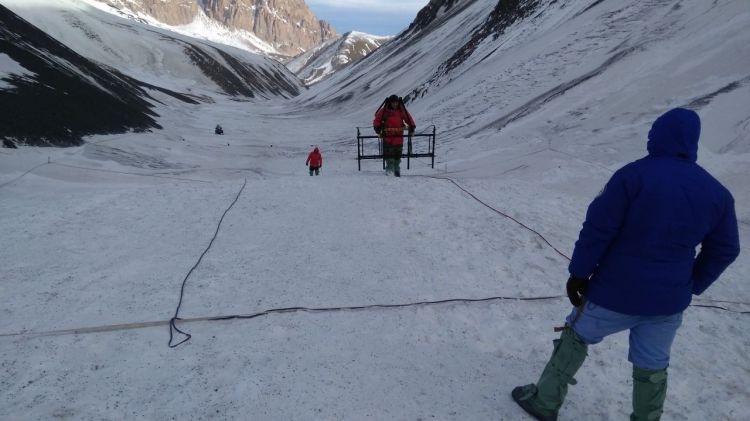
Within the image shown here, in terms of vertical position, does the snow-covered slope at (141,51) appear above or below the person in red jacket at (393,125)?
above

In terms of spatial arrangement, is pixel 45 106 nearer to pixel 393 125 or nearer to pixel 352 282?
pixel 393 125

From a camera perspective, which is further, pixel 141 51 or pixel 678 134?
pixel 141 51

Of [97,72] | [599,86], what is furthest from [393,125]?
[97,72]

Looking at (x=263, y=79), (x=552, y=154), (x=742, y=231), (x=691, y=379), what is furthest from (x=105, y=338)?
(x=263, y=79)

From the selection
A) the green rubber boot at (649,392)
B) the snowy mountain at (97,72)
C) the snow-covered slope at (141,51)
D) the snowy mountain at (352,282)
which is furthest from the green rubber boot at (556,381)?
the snow-covered slope at (141,51)

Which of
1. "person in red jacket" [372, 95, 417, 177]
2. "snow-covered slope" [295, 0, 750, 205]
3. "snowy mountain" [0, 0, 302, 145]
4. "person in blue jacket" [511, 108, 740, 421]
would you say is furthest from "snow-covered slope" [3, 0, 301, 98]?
"person in blue jacket" [511, 108, 740, 421]

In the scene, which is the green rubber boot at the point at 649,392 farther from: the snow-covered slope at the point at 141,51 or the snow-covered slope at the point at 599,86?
the snow-covered slope at the point at 141,51

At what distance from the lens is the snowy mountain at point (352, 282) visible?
3.20 m

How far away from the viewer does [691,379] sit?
343 centimetres

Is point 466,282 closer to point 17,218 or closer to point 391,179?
point 391,179

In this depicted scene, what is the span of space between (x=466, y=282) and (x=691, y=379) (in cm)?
213

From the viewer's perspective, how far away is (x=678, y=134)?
7.63 feet

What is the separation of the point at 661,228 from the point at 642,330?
26.1 inches

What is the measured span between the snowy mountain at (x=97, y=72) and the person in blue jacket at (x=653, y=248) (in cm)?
1279
